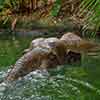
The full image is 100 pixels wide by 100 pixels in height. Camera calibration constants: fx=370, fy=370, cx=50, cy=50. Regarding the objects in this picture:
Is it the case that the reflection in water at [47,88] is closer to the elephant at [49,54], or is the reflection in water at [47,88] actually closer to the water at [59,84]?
the water at [59,84]

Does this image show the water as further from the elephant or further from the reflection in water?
the elephant

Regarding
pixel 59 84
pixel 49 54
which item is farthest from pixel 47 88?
pixel 49 54

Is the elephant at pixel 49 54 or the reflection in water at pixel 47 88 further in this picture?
the elephant at pixel 49 54

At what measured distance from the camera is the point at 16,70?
5.50 m

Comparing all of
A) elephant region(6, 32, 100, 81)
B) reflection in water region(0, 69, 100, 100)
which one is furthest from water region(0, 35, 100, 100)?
elephant region(6, 32, 100, 81)

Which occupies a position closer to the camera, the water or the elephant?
the water

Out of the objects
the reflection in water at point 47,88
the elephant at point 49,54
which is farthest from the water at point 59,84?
the elephant at point 49,54

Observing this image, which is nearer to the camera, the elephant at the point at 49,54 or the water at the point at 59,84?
the water at the point at 59,84

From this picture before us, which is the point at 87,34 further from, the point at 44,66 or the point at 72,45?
the point at 44,66

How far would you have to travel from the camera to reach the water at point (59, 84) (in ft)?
14.6

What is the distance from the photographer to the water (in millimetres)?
4445

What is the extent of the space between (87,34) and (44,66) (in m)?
3.24

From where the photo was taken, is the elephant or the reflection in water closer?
the reflection in water

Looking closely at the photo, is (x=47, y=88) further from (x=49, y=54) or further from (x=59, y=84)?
(x=49, y=54)
